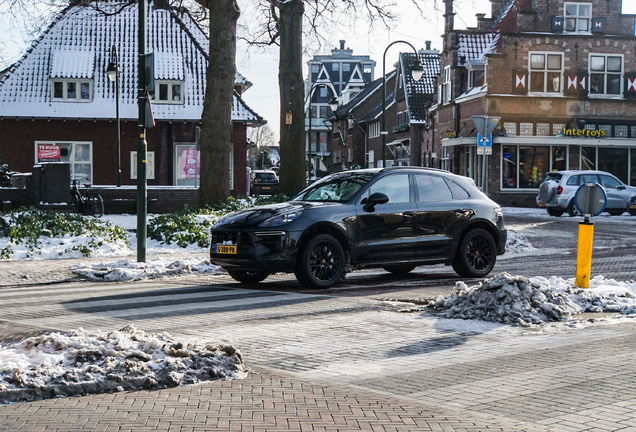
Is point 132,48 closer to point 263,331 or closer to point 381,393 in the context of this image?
point 263,331

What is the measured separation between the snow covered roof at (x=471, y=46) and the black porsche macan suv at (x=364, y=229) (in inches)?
1446

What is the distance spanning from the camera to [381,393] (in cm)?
566

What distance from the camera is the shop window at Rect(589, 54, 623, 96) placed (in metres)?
42.8

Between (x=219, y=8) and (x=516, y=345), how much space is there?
14.0 m

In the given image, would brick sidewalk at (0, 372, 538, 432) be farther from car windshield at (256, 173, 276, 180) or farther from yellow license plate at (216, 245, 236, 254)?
car windshield at (256, 173, 276, 180)

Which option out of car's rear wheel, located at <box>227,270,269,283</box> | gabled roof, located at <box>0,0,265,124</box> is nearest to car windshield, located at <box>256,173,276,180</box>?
gabled roof, located at <box>0,0,265,124</box>

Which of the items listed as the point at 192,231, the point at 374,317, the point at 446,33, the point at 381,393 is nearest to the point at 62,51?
the point at 446,33

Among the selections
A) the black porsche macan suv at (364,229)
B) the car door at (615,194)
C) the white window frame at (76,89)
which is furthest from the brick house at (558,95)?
the black porsche macan suv at (364,229)

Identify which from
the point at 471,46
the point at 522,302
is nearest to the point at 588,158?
the point at 471,46

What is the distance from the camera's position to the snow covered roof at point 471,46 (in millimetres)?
48719

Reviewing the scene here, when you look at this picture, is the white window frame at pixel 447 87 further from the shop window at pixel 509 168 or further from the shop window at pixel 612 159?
the shop window at pixel 612 159

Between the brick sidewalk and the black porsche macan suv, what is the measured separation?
5.60 meters

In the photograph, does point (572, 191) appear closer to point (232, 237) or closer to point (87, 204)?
point (87, 204)

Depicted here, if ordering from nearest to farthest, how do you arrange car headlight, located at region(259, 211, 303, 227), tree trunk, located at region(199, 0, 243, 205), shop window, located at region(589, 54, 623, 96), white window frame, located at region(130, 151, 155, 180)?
car headlight, located at region(259, 211, 303, 227), tree trunk, located at region(199, 0, 243, 205), white window frame, located at region(130, 151, 155, 180), shop window, located at region(589, 54, 623, 96)
